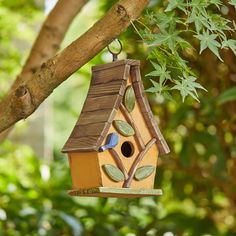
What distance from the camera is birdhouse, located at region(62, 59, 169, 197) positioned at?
3.80 feet

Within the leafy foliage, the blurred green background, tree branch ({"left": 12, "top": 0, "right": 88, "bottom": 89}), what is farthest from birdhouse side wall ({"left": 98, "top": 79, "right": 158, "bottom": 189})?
the blurred green background

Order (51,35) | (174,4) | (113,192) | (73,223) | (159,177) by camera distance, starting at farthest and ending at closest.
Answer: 1. (159,177)
2. (73,223)
3. (51,35)
4. (113,192)
5. (174,4)

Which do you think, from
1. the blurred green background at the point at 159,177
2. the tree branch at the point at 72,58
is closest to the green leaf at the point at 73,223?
the blurred green background at the point at 159,177

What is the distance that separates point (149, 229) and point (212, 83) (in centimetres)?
44

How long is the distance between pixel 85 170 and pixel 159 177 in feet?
3.59

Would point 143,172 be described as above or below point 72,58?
below

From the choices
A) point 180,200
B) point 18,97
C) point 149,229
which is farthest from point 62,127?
point 18,97

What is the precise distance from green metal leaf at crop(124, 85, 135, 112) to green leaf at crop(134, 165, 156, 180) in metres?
0.10

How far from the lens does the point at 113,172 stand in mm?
1165

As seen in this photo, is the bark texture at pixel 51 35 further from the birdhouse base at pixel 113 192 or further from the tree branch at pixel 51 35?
the birdhouse base at pixel 113 192

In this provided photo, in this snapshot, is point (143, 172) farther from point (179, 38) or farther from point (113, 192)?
point (179, 38)

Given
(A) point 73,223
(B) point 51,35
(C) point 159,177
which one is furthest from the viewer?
(C) point 159,177

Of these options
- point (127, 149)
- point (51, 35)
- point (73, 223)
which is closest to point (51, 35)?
point (51, 35)

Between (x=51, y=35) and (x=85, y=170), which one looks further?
(x=51, y=35)
